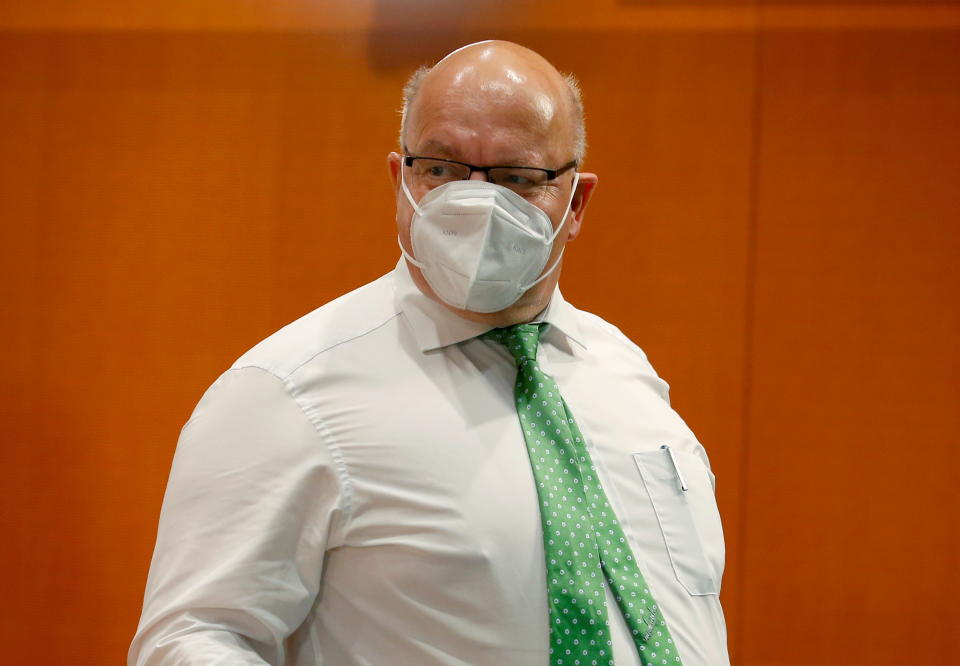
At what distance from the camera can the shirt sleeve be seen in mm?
1034

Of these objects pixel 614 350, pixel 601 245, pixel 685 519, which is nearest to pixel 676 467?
pixel 685 519

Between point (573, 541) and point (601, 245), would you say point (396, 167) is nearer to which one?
point (573, 541)

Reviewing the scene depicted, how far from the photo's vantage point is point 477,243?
3.73 feet

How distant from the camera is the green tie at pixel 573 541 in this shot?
3.57 ft

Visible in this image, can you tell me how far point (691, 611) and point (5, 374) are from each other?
182cm

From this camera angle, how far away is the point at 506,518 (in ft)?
3.63

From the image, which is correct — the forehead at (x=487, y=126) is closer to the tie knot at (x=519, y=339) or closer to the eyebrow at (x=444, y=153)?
the eyebrow at (x=444, y=153)

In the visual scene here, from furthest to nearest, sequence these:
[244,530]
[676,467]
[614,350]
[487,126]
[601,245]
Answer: [601,245]
[614,350]
[676,467]
[487,126]
[244,530]

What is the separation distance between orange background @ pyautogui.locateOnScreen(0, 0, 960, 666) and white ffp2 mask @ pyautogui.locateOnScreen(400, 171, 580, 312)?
121cm

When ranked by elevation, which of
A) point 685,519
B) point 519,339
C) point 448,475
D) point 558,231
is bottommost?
point 685,519

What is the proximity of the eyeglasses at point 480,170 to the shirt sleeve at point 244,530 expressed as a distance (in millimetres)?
308

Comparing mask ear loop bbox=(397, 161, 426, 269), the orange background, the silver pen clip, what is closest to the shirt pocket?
the silver pen clip

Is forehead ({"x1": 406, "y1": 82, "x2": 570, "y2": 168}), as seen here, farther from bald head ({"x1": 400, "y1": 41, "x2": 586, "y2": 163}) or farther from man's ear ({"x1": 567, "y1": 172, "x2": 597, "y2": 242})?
man's ear ({"x1": 567, "y1": 172, "x2": 597, "y2": 242})

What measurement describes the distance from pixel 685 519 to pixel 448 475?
1.08 ft
